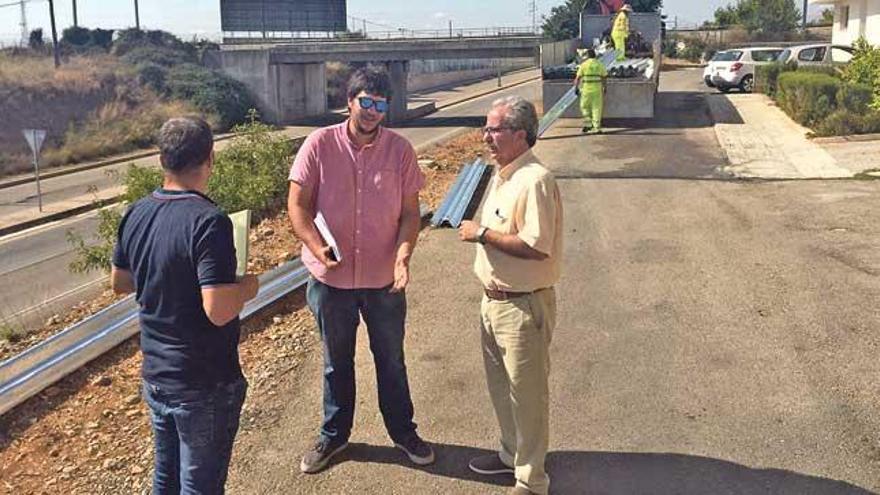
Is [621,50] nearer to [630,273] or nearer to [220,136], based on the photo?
[630,273]

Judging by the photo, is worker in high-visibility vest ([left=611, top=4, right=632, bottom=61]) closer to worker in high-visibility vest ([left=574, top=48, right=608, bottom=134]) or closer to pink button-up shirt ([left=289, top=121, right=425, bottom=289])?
worker in high-visibility vest ([left=574, top=48, right=608, bottom=134])

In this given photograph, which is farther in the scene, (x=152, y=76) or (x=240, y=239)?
(x=152, y=76)

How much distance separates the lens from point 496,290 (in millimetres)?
3740

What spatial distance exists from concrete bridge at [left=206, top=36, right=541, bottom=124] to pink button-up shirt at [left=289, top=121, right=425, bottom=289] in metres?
43.2

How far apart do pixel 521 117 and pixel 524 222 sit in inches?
17.8

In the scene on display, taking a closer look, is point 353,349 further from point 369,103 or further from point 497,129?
point 497,129

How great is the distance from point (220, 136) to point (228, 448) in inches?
1631

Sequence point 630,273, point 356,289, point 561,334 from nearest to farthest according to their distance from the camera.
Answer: point 356,289, point 561,334, point 630,273

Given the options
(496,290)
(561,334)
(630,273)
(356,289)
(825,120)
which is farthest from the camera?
(825,120)

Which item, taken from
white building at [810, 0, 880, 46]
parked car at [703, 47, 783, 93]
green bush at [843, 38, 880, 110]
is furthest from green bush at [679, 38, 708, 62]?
green bush at [843, 38, 880, 110]

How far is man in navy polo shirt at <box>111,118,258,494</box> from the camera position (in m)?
2.92

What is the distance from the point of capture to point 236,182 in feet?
33.4

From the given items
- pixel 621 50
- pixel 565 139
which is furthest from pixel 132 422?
pixel 621 50

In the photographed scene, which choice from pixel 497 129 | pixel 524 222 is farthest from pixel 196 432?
pixel 497 129
